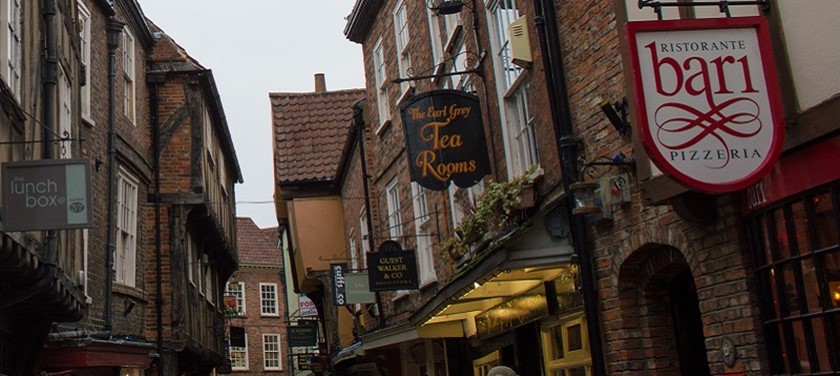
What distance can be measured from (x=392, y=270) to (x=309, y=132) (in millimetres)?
10469

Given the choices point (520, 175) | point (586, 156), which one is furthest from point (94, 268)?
point (586, 156)

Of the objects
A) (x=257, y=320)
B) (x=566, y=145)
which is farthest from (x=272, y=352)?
(x=566, y=145)

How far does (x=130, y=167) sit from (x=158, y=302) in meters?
2.53

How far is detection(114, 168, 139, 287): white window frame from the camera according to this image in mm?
16359

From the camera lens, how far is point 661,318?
27.9 feet

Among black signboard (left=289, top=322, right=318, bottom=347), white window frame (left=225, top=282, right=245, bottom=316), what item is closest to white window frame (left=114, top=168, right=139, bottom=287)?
black signboard (left=289, top=322, right=318, bottom=347)

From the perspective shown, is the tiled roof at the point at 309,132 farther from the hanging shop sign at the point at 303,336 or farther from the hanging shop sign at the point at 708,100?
the hanging shop sign at the point at 708,100

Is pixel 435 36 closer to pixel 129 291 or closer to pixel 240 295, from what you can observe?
pixel 129 291

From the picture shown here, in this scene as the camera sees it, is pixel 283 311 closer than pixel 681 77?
No

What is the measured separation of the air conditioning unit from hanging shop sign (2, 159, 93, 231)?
4.27 m

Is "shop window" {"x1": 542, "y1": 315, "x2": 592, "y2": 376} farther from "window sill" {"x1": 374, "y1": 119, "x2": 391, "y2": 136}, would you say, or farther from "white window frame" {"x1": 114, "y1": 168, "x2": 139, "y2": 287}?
"white window frame" {"x1": 114, "y1": 168, "x2": 139, "y2": 287}

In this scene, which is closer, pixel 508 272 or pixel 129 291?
pixel 508 272

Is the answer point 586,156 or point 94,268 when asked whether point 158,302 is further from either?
point 586,156

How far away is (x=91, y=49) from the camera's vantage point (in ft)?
50.5
